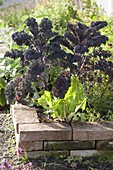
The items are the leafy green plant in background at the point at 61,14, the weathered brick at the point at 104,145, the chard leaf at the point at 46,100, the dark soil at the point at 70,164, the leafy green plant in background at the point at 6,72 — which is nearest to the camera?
the dark soil at the point at 70,164

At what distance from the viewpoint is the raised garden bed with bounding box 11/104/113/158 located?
3162 millimetres

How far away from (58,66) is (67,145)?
2.71ft

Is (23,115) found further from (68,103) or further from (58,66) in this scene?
(58,66)

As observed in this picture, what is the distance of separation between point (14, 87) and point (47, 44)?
0.49m

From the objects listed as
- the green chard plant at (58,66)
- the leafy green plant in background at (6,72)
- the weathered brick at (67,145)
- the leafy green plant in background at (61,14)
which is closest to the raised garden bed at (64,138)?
the weathered brick at (67,145)

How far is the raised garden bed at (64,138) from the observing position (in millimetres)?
3162

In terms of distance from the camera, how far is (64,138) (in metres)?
3.19

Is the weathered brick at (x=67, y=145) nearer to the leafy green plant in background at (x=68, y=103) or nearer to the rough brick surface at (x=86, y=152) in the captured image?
the rough brick surface at (x=86, y=152)

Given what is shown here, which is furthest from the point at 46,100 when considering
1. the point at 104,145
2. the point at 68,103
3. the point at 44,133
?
the point at 104,145

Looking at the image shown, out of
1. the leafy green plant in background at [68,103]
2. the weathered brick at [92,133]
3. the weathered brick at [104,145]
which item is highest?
the leafy green plant in background at [68,103]

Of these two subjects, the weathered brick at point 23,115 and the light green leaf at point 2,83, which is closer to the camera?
the weathered brick at point 23,115

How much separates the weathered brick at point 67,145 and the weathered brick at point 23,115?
236 mm

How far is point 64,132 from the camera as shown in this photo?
10.4ft

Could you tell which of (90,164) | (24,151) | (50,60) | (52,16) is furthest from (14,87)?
(52,16)
